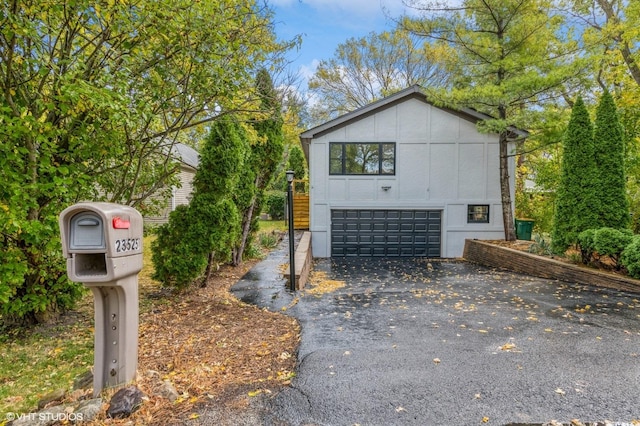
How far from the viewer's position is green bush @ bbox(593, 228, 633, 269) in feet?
22.8

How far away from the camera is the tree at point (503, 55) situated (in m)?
9.69

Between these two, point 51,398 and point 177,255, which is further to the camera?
point 177,255

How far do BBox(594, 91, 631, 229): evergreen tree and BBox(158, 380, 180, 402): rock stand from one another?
8.79m

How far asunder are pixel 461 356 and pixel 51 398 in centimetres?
370

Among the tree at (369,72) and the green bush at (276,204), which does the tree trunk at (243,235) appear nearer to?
the green bush at (276,204)

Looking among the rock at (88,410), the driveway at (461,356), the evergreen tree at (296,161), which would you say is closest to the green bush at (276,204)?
the evergreen tree at (296,161)

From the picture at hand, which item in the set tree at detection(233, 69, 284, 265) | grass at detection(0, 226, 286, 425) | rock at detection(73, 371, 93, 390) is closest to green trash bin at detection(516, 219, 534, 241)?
tree at detection(233, 69, 284, 265)

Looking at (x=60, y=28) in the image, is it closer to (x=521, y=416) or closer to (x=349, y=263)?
(x=521, y=416)

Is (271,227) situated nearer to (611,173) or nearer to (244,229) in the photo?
(244,229)

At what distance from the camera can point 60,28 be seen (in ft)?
13.3

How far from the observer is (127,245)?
104 inches

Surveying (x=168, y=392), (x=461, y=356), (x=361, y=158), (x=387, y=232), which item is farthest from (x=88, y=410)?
(x=361, y=158)

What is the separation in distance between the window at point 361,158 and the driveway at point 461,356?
18.6 ft

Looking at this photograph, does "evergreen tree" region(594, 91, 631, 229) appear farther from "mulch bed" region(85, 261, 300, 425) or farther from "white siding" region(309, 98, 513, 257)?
"mulch bed" region(85, 261, 300, 425)
